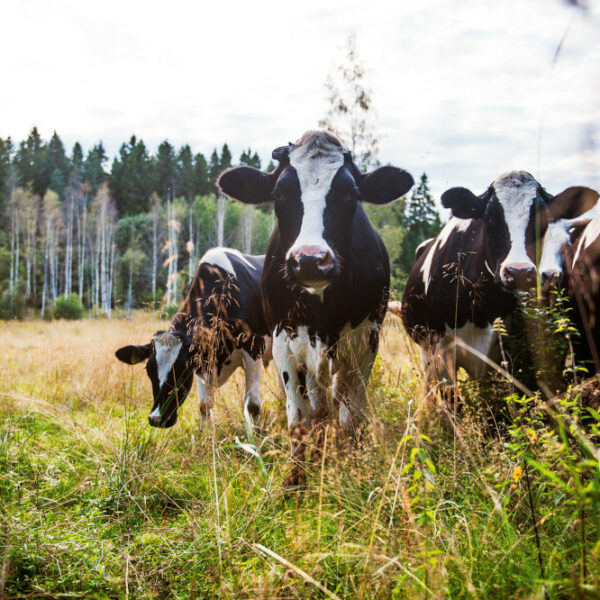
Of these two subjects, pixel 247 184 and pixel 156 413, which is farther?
pixel 156 413

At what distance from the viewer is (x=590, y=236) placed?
3920 mm

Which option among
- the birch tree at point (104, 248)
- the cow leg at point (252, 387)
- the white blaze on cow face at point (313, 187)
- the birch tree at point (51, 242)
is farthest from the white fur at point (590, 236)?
the birch tree at point (51, 242)

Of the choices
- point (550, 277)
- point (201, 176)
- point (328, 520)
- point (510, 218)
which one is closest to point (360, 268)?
point (510, 218)

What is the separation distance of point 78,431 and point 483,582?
11.8ft

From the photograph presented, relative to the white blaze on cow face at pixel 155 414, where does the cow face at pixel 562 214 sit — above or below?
above

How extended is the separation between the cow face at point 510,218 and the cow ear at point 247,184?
140cm

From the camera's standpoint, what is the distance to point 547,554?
186 cm

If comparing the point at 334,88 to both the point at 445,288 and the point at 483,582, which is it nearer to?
the point at 445,288

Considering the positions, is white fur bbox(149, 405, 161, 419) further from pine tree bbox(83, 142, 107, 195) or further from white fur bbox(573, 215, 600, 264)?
pine tree bbox(83, 142, 107, 195)

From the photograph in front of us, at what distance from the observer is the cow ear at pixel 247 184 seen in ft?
14.1

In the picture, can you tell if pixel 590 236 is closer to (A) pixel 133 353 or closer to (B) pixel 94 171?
(A) pixel 133 353

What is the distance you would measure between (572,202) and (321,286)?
2.18 m

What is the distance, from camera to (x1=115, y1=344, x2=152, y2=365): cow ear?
17.3 ft

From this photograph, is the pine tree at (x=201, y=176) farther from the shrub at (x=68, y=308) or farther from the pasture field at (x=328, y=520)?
the pasture field at (x=328, y=520)
